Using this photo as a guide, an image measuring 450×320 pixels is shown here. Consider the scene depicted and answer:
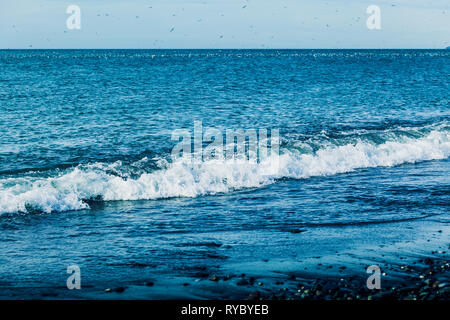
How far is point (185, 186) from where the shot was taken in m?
16.1

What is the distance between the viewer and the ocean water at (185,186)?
1004 centimetres

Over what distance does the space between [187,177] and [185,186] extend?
629 mm

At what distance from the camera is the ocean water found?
395 inches

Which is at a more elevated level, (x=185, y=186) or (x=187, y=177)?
(x=187, y=177)

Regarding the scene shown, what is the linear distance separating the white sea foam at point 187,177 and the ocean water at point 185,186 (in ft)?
0.18

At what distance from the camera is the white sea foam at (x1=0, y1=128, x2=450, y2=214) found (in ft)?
46.9

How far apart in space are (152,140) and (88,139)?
281 centimetres

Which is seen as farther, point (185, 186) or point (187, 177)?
point (187, 177)

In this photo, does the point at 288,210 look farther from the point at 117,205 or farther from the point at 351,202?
the point at 117,205

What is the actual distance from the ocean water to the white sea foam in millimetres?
54

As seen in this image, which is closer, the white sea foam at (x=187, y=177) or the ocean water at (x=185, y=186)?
the ocean water at (x=185, y=186)

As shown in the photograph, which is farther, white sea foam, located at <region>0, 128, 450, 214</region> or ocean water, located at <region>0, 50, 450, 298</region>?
white sea foam, located at <region>0, 128, 450, 214</region>

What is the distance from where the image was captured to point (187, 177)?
Result: 1664 cm
